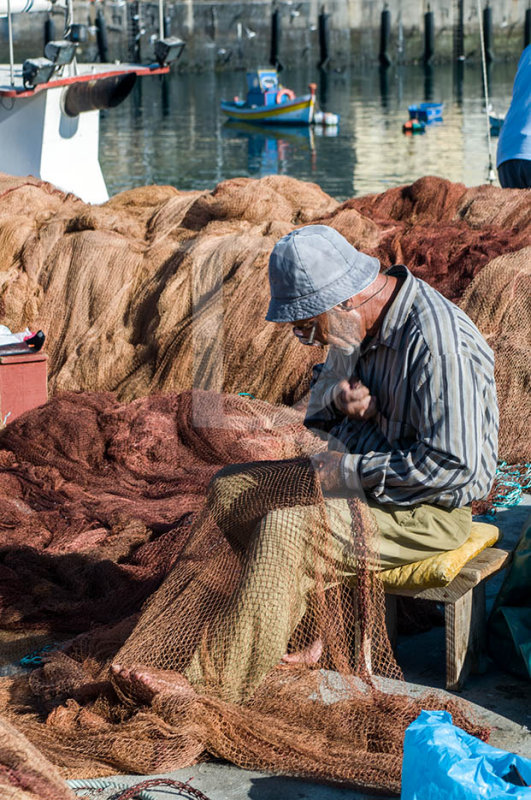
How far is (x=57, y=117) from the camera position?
14508 millimetres

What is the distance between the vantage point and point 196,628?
3357 mm

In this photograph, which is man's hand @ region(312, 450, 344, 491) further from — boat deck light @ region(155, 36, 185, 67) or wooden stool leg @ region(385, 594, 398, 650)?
boat deck light @ region(155, 36, 185, 67)

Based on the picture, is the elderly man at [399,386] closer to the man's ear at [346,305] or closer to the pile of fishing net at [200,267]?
the man's ear at [346,305]

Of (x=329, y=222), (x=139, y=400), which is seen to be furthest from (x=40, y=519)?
(x=329, y=222)

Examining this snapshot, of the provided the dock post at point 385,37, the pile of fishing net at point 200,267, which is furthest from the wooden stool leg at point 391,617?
the dock post at point 385,37

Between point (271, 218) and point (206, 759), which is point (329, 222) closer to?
point (271, 218)

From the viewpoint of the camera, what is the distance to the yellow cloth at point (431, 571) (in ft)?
11.1

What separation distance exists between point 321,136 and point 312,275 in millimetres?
36707

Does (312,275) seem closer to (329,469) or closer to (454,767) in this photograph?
(329,469)

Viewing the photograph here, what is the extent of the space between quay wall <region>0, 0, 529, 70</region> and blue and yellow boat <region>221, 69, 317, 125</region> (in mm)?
10395

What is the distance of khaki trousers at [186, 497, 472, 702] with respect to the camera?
10.6ft

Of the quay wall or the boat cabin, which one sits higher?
the quay wall

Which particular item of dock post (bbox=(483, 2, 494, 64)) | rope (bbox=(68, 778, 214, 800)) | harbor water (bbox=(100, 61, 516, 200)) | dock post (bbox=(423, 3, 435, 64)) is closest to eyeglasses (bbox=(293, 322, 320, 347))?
rope (bbox=(68, 778, 214, 800))

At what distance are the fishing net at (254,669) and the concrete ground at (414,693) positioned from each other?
0.04 meters
